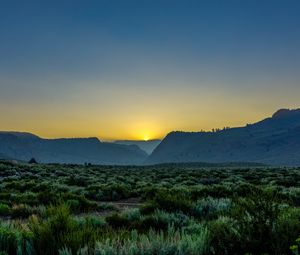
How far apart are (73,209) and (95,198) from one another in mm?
6021

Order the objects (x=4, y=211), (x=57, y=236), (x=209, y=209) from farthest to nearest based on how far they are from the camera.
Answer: (x=4, y=211), (x=209, y=209), (x=57, y=236)

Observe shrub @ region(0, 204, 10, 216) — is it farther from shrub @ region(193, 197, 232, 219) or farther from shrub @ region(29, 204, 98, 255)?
shrub @ region(29, 204, 98, 255)

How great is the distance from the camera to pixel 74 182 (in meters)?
28.4

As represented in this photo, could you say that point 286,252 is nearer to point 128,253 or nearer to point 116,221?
point 128,253

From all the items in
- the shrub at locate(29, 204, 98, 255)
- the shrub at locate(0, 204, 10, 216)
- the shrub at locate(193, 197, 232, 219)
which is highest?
the shrub at locate(29, 204, 98, 255)

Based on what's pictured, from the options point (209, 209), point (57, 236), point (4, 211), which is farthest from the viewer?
point (4, 211)

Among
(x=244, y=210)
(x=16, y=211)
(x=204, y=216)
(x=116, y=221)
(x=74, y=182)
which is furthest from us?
(x=74, y=182)

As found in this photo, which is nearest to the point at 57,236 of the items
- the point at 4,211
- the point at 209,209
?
the point at 209,209

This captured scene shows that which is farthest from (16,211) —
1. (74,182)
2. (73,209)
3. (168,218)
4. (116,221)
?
(74,182)

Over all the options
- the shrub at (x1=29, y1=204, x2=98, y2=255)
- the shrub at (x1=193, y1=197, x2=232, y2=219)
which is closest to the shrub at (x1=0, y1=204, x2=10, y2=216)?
the shrub at (x1=193, y1=197, x2=232, y2=219)

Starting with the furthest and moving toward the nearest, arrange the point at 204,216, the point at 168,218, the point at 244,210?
the point at 204,216 → the point at 168,218 → the point at 244,210

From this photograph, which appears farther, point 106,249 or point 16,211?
point 16,211

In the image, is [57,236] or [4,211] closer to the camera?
[57,236]

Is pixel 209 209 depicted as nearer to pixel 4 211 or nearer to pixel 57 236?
pixel 57 236
